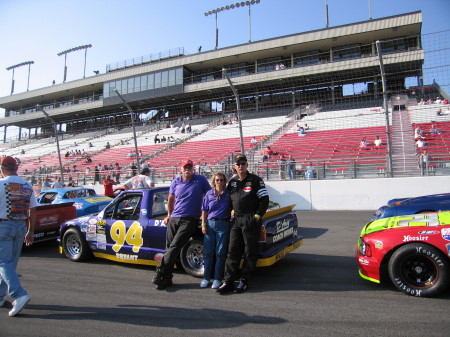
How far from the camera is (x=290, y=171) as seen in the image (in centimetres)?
1316

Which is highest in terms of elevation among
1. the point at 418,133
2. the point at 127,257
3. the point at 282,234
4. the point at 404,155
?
the point at 418,133

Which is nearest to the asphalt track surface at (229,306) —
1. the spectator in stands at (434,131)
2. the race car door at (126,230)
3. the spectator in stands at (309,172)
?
the race car door at (126,230)

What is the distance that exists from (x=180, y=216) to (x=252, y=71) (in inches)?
1162

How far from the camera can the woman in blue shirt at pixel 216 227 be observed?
4.16 meters

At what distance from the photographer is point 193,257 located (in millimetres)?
4754

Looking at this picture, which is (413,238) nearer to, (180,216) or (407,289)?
(407,289)

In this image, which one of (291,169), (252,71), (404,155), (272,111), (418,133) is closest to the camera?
(404,155)

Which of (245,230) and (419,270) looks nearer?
(419,270)

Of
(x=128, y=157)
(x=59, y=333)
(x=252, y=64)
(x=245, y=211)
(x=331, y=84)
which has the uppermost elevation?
(x=252, y=64)

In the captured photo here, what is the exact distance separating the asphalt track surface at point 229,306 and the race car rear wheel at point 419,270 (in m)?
0.12

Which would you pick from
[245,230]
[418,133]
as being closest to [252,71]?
[418,133]

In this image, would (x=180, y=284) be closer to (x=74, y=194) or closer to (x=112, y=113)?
(x=74, y=194)

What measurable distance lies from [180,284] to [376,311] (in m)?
2.48

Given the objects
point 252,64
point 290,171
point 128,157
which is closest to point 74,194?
point 290,171
